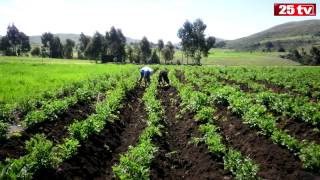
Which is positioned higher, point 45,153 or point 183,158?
point 45,153

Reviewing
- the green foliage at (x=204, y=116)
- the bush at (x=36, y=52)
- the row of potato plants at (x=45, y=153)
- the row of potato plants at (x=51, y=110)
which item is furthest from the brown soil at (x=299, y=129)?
the bush at (x=36, y=52)

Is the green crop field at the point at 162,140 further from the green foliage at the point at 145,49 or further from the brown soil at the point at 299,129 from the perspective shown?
the green foliage at the point at 145,49

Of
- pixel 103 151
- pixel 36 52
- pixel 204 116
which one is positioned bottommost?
pixel 103 151

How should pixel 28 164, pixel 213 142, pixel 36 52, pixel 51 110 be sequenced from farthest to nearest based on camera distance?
pixel 36 52, pixel 51 110, pixel 213 142, pixel 28 164

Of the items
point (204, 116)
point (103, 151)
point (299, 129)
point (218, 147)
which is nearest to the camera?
point (218, 147)

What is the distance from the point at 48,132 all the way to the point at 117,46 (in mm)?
93547

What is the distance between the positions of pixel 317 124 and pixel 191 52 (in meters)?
92.5

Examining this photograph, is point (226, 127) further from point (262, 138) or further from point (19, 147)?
point (19, 147)

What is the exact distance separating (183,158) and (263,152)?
2.45m

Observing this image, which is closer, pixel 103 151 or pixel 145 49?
pixel 103 151

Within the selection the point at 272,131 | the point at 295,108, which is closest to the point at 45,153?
the point at 272,131

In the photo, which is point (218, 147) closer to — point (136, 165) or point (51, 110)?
point (136, 165)

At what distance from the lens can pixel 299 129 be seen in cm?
1194

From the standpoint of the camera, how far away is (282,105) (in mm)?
14641
